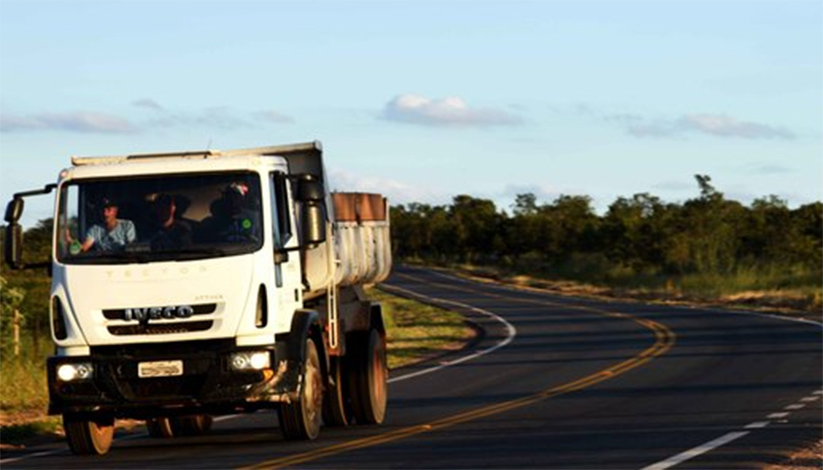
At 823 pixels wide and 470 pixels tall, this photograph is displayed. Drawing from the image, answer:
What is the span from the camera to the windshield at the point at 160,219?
18.0 meters

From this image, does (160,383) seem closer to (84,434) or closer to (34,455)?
(84,434)

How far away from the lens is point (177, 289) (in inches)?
700

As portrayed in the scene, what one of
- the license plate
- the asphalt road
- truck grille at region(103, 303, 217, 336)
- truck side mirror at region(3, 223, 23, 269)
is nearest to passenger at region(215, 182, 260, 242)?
truck grille at region(103, 303, 217, 336)

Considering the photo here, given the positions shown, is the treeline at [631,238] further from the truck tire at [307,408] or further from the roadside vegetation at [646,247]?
the truck tire at [307,408]

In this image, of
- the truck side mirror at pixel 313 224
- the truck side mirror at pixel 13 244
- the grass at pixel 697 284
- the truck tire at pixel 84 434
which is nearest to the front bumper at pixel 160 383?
the truck tire at pixel 84 434

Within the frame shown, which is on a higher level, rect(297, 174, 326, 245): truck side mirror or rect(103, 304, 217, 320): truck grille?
rect(297, 174, 326, 245): truck side mirror

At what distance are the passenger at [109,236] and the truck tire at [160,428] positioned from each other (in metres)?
3.53

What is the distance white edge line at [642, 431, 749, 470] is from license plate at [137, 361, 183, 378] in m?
4.59

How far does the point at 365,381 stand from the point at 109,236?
175 inches

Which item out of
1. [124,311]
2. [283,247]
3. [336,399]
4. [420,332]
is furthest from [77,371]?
[420,332]

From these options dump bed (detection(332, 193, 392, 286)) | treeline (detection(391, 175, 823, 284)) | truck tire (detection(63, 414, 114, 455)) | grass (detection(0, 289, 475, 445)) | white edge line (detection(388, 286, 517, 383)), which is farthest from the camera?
treeline (detection(391, 175, 823, 284))

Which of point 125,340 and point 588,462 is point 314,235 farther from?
point 588,462

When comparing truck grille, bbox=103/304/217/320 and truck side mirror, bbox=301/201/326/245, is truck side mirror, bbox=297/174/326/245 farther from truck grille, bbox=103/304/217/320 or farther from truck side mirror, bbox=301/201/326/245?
truck grille, bbox=103/304/217/320

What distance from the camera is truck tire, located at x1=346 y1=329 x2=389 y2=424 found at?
21.5 meters
